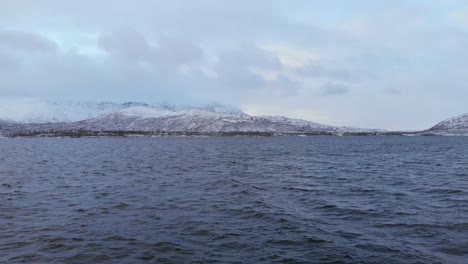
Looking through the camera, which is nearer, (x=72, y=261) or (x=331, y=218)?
(x=72, y=261)

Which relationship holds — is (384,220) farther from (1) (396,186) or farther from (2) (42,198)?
→ (2) (42,198)

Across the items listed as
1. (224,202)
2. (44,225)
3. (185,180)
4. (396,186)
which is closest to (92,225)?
(44,225)

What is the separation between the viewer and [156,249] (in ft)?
60.0

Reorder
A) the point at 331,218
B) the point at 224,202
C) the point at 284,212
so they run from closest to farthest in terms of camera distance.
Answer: the point at 331,218
the point at 284,212
the point at 224,202

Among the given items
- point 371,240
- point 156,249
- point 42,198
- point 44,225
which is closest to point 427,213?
point 371,240

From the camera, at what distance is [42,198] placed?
32.1 meters

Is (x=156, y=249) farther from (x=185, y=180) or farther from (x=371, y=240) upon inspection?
(x=185, y=180)

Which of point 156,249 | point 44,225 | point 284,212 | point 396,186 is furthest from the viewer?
point 396,186

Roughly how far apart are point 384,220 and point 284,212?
6553 millimetres

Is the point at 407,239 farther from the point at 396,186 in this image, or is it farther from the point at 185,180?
the point at 185,180

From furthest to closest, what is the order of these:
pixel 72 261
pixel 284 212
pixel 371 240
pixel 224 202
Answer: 1. pixel 224 202
2. pixel 284 212
3. pixel 371 240
4. pixel 72 261

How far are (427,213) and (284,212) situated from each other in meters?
9.77

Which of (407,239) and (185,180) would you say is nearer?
(407,239)

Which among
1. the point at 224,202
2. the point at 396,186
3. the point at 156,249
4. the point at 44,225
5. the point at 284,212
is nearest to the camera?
the point at 156,249
